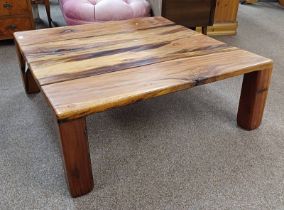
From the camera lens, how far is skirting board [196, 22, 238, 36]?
266 cm

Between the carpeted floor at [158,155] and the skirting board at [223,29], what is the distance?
3.65ft

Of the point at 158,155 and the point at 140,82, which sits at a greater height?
the point at 140,82

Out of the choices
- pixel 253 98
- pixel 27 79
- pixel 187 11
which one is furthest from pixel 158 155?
pixel 187 11

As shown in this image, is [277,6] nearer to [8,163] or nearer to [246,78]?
[246,78]

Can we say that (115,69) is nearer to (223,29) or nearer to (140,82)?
(140,82)

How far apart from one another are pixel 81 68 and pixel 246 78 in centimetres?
73

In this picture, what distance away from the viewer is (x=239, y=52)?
48.4 inches

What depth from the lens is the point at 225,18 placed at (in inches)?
106

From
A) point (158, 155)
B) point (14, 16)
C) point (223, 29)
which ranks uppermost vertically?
point (14, 16)

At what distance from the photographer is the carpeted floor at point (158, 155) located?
100 cm

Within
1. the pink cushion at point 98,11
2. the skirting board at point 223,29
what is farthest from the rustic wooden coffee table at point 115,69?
the skirting board at point 223,29

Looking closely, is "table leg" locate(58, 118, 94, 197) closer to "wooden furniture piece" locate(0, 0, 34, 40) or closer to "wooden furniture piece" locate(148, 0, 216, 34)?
"wooden furniture piece" locate(148, 0, 216, 34)

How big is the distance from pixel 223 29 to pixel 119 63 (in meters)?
1.88

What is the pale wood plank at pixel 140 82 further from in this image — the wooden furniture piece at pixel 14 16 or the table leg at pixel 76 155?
the wooden furniture piece at pixel 14 16
